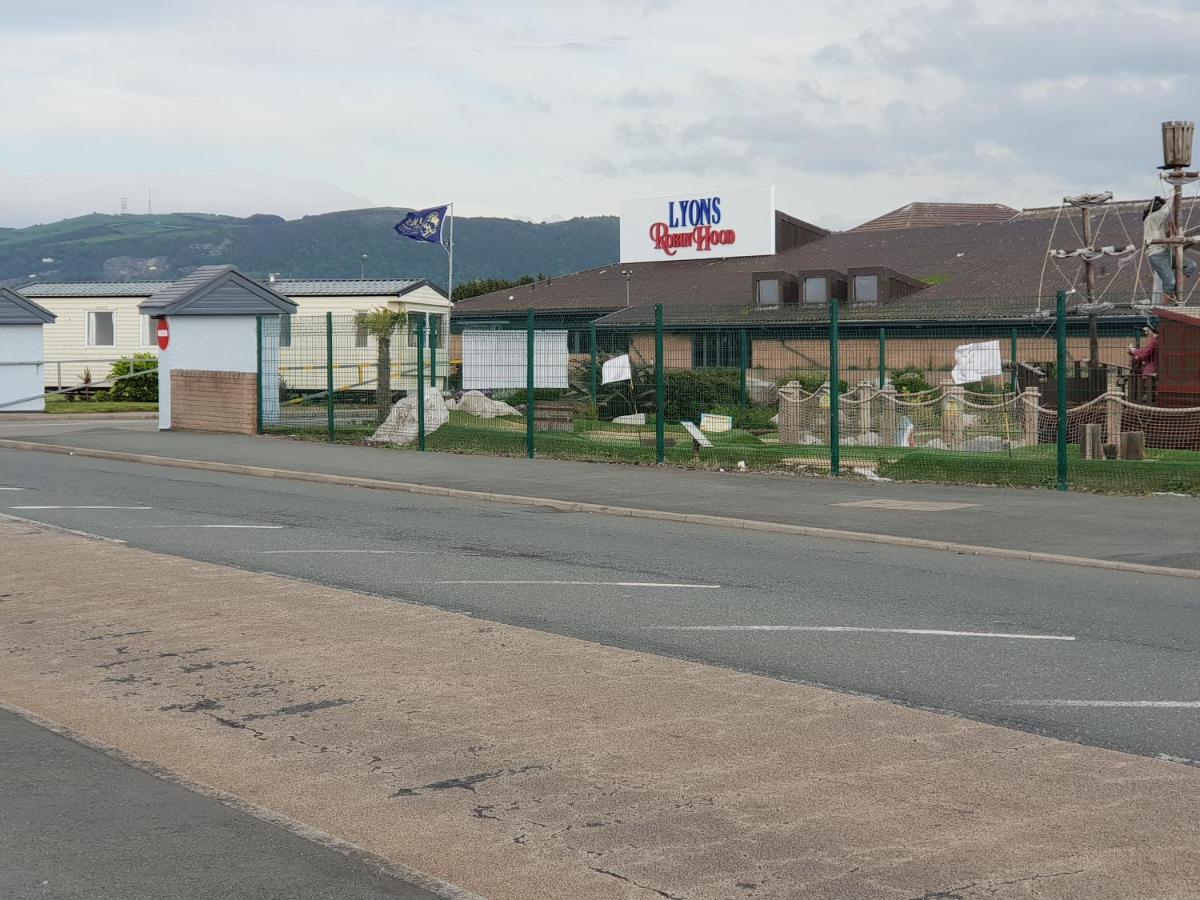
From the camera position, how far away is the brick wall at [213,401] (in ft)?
98.6

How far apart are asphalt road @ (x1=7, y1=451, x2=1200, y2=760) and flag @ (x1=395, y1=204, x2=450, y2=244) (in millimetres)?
30021

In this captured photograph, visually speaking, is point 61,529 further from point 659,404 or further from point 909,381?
point 909,381

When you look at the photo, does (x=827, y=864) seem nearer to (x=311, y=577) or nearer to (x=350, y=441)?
(x=311, y=577)

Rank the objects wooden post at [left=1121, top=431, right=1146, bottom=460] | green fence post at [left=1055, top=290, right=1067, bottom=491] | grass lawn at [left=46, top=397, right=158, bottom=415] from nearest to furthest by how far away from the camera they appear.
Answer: green fence post at [left=1055, top=290, right=1067, bottom=491] → wooden post at [left=1121, top=431, right=1146, bottom=460] → grass lawn at [left=46, top=397, right=158, bottom=415]

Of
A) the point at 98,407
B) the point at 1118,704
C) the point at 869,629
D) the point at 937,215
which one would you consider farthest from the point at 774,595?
the point at 937,215

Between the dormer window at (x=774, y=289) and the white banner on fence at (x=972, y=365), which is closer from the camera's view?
the white banner on fence at (x=972, y=365)

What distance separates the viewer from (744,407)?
27.5 m

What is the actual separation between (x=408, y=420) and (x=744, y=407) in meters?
6.11

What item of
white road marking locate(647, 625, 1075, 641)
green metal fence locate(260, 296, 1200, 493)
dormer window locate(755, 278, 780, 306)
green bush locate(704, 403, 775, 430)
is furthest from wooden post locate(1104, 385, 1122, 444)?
dormer window locate(755, 278, 780, 306)

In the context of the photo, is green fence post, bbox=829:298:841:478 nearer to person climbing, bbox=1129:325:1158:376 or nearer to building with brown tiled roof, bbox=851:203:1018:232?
person climbing, bbox=1129:325:1158:376

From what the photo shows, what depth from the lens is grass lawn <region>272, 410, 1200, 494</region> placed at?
18.6m

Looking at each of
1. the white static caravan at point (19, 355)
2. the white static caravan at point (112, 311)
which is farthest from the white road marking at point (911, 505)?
the white static caravan at point (112, 311)

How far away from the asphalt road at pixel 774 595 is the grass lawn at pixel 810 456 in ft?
17.1

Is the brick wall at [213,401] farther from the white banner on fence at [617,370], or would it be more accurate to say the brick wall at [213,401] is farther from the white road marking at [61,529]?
the white road marking at [61,529]
